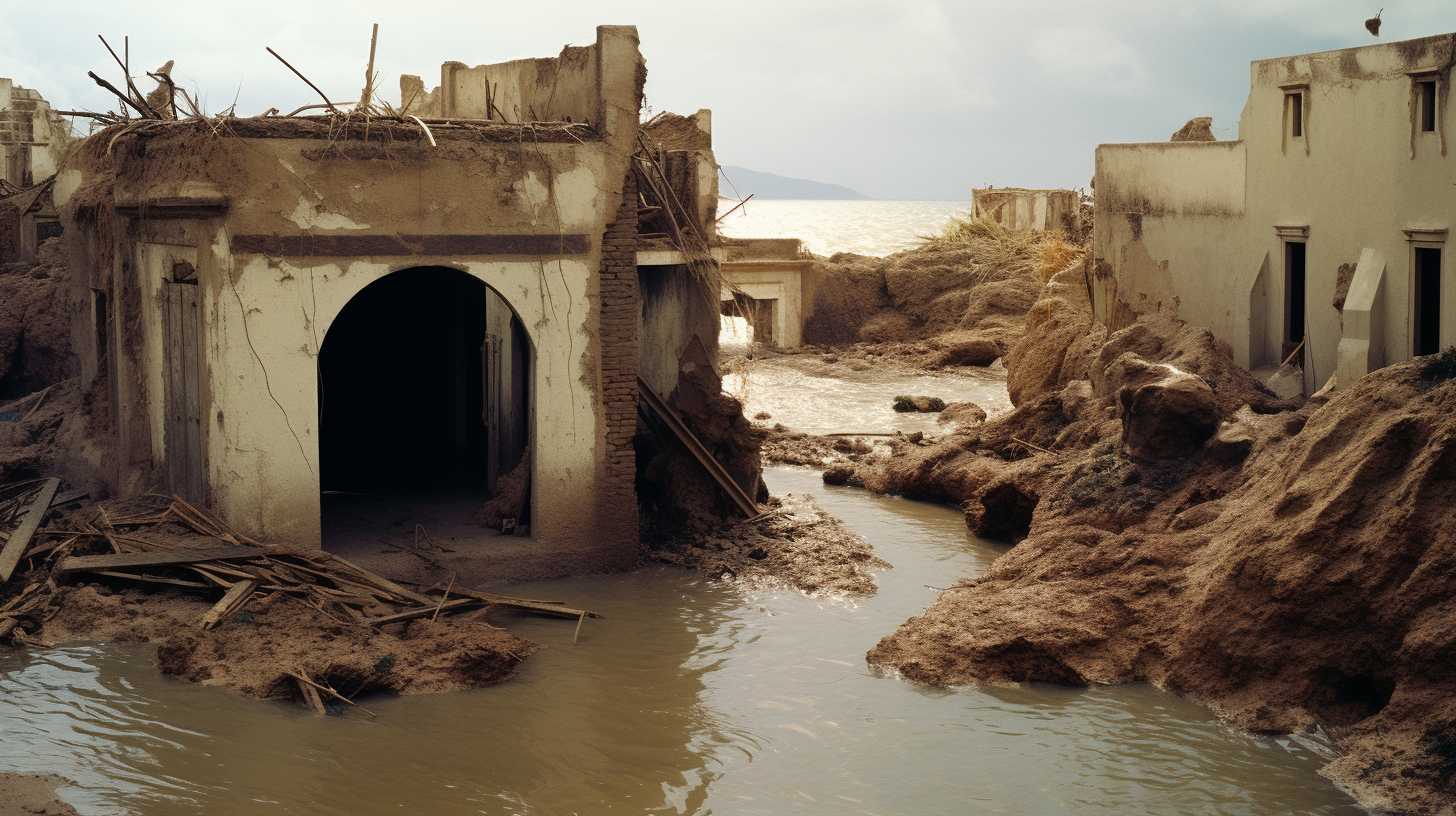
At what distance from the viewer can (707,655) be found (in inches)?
517

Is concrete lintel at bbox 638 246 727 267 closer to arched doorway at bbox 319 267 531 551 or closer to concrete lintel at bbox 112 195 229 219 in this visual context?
arched doorway at bbox 319 267 531 551

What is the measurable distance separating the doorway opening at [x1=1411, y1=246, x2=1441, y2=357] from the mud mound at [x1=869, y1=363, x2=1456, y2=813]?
4.37 feet

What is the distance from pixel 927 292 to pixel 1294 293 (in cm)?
1822

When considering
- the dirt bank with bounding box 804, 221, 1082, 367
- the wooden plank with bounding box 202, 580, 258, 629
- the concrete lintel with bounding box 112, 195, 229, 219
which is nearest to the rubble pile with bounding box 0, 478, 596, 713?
the wooden plank with bounding box 202, 580, 258, 629

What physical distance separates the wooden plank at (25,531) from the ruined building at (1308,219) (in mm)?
12018

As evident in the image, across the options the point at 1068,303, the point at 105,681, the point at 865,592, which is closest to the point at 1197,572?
the point at 865,592

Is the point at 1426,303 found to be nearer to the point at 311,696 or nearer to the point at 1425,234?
the point at 1425,234

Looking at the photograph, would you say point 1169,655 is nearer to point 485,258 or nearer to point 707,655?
point 707,655

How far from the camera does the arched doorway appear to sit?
1616cm

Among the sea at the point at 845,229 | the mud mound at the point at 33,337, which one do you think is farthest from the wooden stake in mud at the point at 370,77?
the sea at the point at 845,229

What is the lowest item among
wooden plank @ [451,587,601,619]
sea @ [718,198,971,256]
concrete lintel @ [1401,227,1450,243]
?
wooden plank @ [451,587,601,619]

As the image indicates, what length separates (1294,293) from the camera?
17953mm

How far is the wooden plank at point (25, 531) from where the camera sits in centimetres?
1320

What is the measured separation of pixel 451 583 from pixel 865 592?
3.86 metres
